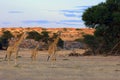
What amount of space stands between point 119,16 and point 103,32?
227 centimetres

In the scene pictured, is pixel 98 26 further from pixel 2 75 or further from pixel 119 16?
pixel 2 75

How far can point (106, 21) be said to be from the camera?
35.1 m

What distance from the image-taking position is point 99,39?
36406mm

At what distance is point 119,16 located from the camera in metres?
33.4

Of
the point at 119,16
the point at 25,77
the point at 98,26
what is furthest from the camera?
the point at 98,26

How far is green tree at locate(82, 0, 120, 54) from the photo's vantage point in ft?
114

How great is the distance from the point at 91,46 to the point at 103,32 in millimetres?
2728

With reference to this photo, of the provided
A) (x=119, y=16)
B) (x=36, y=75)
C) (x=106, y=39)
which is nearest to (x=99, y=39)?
(x=106, y=39)

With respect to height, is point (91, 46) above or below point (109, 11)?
below

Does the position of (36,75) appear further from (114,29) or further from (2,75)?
(114,29)

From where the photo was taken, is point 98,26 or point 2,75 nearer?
point 2,75

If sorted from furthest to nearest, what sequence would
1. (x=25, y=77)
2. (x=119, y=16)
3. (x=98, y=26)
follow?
1. (x=98, y=26)
2. (x=119, y=16)
3. (x=25, y=77)

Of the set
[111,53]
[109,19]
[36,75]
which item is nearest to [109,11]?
[109,19]

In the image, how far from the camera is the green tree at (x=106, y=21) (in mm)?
34656
